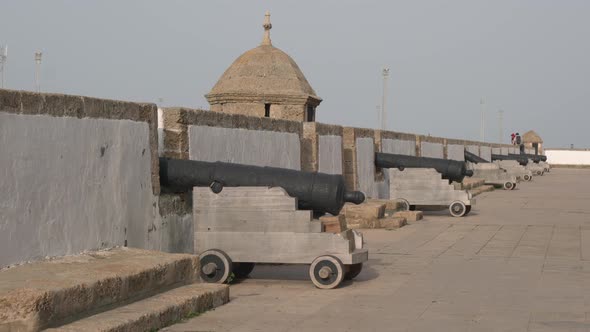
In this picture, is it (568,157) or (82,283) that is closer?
(82,283)

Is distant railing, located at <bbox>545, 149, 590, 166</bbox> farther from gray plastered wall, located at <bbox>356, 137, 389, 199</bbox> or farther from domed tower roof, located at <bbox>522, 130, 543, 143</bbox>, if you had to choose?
gray plastered wall, located at <bbox>356, 137, 389, 199</bbox>

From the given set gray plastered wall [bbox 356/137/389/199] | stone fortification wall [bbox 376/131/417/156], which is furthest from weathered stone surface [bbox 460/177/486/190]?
gray plastered wall [bbox 356/137/389/199]

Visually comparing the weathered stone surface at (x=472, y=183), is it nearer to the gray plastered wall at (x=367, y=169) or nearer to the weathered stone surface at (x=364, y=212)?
the gray plastered wall at (x=367, y=169)

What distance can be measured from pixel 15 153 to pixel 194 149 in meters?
3.36

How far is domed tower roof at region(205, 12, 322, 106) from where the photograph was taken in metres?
23.0

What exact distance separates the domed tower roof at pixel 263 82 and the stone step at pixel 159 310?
15944 millimetres

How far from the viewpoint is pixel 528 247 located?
38.2ft

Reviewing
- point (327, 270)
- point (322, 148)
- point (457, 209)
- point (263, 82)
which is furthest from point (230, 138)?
point (263, 82)

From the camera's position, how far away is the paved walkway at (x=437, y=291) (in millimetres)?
6438

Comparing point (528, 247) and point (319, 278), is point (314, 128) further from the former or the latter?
point (319, 278)

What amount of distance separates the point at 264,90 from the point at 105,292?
56.7 ft

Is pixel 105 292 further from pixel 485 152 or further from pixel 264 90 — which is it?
pixel 485 152

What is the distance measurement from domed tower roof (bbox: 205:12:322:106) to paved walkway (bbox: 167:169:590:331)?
10.1 m

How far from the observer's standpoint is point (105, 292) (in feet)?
19.4
